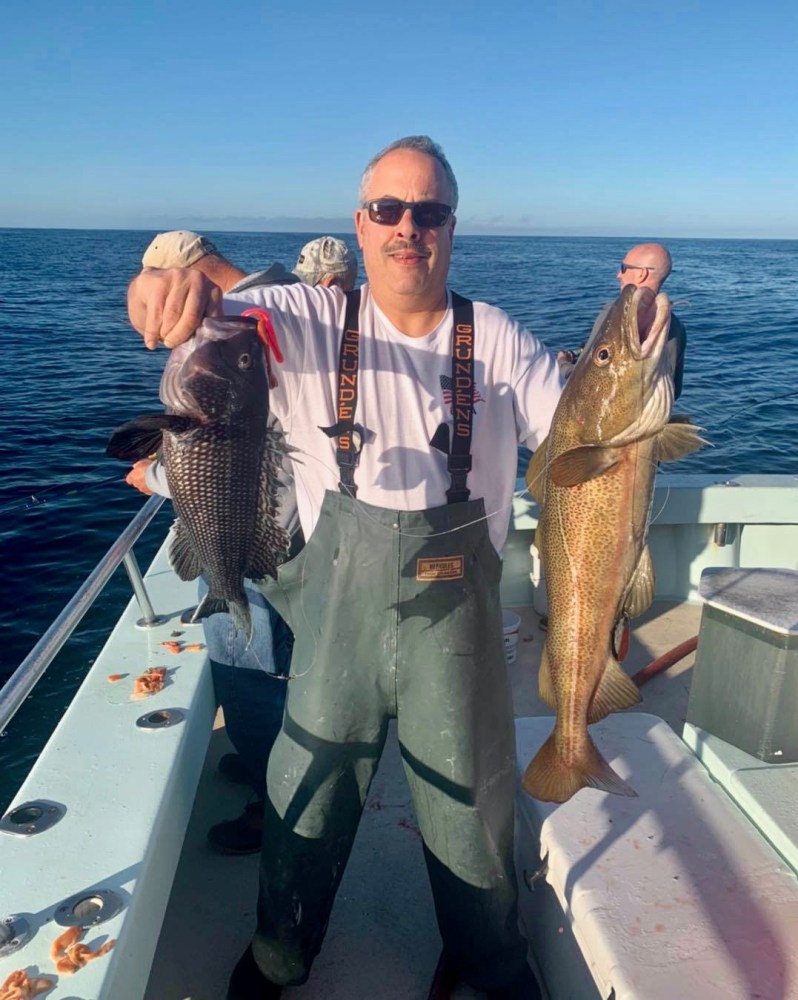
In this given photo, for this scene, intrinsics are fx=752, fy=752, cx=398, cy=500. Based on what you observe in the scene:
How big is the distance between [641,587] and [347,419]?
1120 mm

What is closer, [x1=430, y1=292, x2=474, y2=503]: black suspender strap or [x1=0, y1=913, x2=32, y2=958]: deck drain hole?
[x1=0, y1=913, x2=32, y2=958]: deck drain hole

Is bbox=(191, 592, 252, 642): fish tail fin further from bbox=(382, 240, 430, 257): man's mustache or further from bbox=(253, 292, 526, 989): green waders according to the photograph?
bbox=(382, 240, 430, 257): man's mustache

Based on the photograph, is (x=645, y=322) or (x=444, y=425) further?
(x=444, y=425)

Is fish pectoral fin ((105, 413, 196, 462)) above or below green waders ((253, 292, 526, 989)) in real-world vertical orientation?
above

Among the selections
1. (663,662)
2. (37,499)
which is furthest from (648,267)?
(37,499)

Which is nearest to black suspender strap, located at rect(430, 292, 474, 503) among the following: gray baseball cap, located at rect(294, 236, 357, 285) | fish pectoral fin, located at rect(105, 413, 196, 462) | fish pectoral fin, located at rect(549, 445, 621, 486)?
fish pectoral fin, located at rect(549, 445, 621, 486)

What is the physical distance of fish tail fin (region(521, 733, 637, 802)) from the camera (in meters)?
2.55

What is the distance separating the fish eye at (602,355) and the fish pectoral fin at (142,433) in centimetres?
120

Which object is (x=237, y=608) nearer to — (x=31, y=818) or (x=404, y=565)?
(x=404, y=565)

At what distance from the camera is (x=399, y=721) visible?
2.72m

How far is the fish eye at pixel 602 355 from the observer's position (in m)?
2.21

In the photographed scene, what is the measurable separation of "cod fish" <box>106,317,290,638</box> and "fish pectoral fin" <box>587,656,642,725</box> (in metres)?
1.20

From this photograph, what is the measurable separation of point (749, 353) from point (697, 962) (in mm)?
23204

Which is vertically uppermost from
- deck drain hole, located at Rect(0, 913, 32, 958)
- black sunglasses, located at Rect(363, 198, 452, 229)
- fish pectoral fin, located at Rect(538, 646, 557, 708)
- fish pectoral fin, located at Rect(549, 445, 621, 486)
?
black sunglasses, located at Rect(363, 198, 452, 229)
